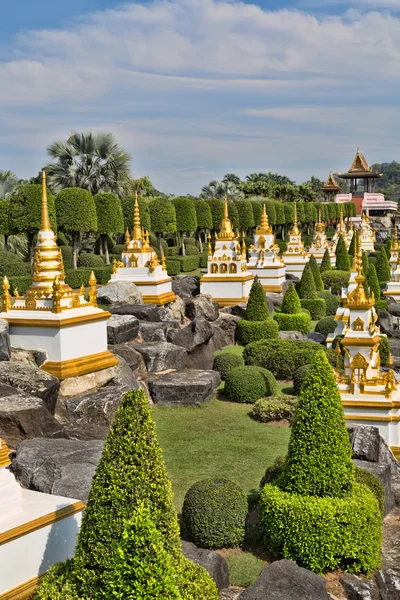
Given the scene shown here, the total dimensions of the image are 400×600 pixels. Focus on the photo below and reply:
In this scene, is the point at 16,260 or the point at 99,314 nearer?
the point at 99,314

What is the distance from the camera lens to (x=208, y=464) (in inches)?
415

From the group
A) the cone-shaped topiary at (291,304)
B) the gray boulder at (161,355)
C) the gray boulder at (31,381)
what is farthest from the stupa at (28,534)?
the cone-shaped topiary at (291,304)

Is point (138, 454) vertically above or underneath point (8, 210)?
underneath

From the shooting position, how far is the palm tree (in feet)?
121

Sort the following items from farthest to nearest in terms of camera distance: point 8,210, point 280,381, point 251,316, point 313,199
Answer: point 313,199 < point 8,210 < point 251,316 < point 280,381

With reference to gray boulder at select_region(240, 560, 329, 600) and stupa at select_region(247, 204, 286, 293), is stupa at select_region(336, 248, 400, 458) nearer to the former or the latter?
gray boulder at select_region(240, 560, 329, 600)

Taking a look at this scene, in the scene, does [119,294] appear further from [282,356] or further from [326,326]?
[326,326]

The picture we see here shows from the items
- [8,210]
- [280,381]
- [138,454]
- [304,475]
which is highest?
[8,210]

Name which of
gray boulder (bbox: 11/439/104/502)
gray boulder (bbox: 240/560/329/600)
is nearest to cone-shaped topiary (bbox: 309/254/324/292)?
gray boulder (bbox: 11/439/104/502)

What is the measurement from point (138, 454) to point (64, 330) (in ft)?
24.2

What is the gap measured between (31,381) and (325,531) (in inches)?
218

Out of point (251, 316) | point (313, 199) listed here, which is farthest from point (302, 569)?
point (313, 199)

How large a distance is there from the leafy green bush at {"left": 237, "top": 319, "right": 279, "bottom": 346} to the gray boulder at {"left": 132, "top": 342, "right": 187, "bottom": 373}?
5.38 m

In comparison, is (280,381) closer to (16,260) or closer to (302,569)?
(302,569)
